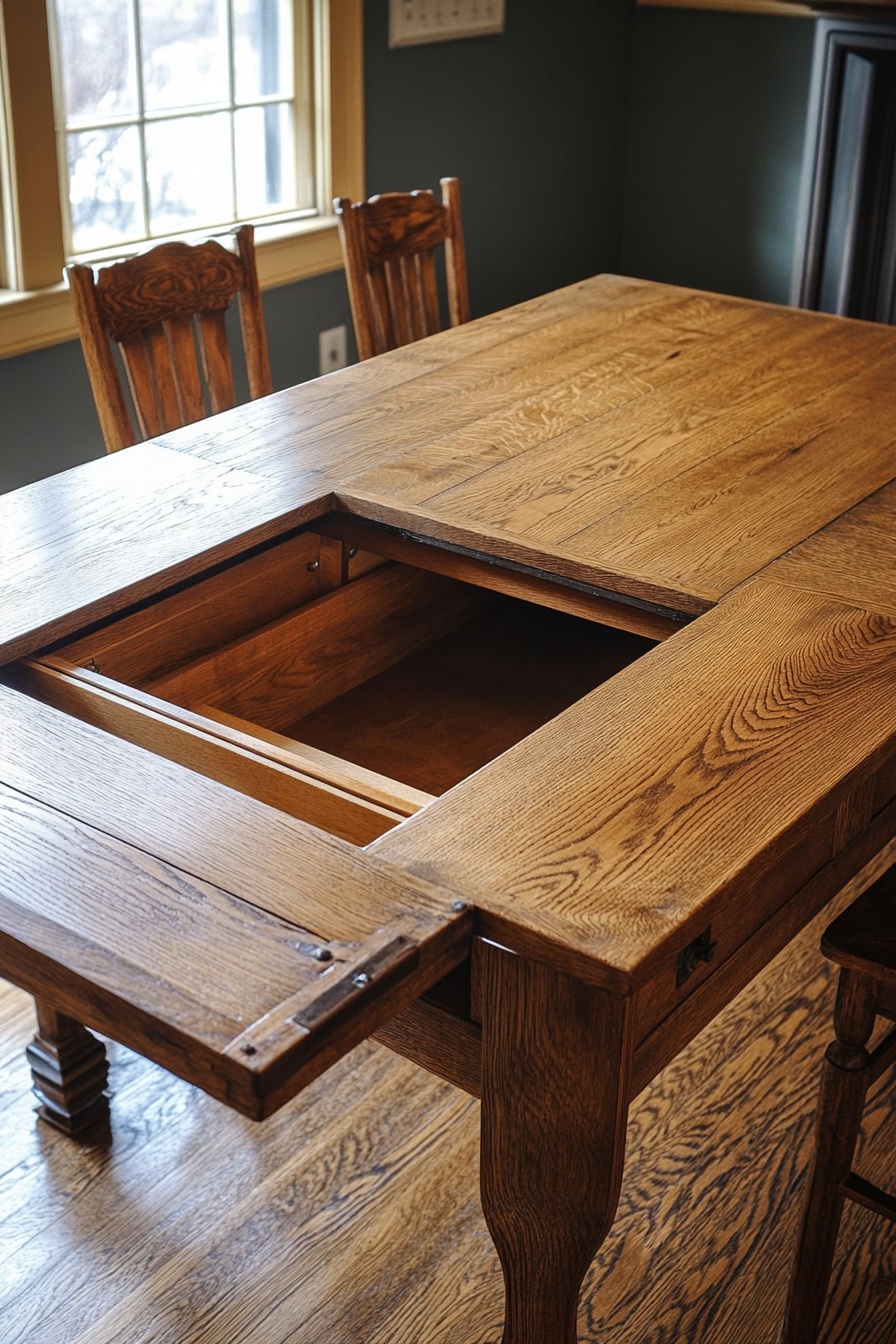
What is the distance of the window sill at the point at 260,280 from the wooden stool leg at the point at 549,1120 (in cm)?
214

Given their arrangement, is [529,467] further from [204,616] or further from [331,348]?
[331,348]

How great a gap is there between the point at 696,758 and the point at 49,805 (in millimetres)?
534

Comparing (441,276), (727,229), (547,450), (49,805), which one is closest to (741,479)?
(547,450)

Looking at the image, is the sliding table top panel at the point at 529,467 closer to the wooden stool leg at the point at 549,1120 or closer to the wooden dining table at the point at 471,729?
the wooden dining table at the point at 471,729

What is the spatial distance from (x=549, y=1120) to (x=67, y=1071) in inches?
36.1

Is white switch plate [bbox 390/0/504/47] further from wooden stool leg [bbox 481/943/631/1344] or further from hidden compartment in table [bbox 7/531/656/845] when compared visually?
wooden stool leg [bbox 481/943/631/1344]

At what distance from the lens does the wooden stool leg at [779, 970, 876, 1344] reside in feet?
4.38

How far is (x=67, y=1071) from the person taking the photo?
5.72ft

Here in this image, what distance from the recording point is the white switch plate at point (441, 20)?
351cm

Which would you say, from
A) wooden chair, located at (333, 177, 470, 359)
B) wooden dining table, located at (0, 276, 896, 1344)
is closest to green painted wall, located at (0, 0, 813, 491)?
wooden chair, located at (333, 177, 470, 359)

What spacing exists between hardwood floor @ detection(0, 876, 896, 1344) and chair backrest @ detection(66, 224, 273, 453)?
3.11 ft

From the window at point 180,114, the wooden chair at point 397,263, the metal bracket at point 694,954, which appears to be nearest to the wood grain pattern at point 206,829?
the metal bracket at point 694,954

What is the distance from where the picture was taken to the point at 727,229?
445 cm

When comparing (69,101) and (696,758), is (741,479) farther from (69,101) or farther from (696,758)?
(69,101)
